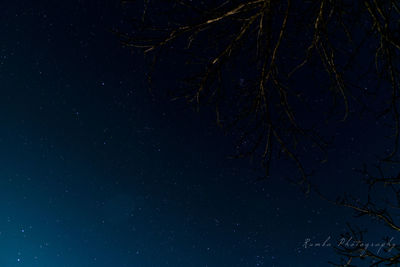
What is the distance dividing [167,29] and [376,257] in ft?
5.15

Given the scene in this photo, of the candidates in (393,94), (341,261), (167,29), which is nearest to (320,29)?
(393,94)

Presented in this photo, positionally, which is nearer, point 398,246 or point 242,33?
point 242,33

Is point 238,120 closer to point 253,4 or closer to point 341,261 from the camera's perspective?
point 253,4

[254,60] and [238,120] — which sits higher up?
[254,60]

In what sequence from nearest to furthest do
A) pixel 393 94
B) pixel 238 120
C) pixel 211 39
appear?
pixel 393 94 → pixel 238 120 → pixel 211 39

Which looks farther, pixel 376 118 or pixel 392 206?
pixel 392 206

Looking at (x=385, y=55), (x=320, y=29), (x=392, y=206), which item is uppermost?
(x=320, y=29)

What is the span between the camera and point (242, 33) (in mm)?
1865

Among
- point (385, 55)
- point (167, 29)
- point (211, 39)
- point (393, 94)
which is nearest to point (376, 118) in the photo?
point (393, 94)

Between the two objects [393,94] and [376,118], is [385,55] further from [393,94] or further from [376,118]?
[376,118]

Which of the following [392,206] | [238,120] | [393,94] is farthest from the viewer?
[392,206]

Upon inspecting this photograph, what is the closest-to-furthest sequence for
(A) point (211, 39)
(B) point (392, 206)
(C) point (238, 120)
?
(C) point (238, 120) → (A) point (211, 39) → (B) point (392, 206)

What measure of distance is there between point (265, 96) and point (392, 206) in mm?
1058

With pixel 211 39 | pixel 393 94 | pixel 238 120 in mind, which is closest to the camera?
pixel 393 94
